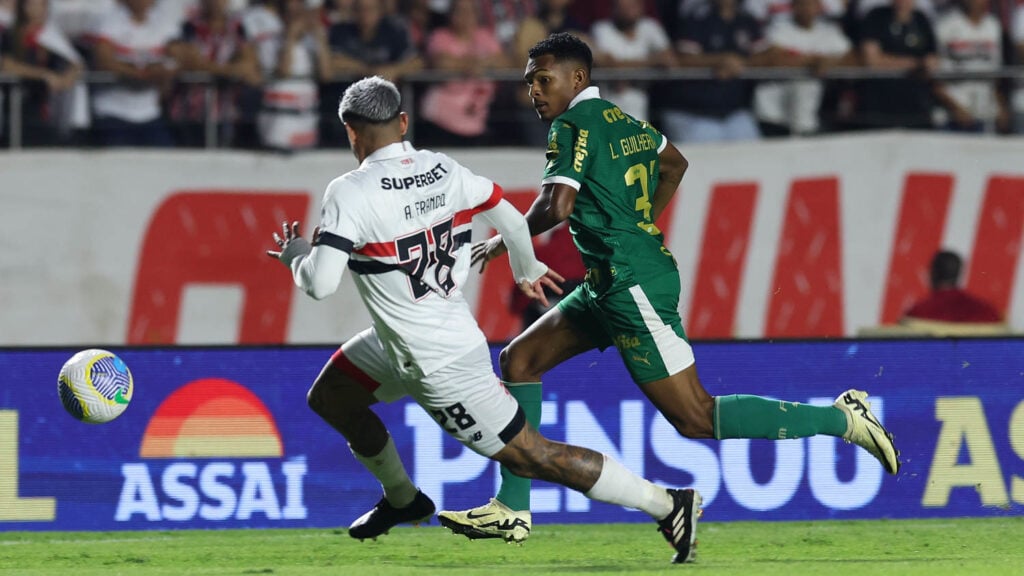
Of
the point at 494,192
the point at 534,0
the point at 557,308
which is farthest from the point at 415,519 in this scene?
the point at 534,0

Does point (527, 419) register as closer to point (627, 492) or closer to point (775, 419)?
point (627, 492)

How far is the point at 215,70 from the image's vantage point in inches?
490

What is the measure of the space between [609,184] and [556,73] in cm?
55

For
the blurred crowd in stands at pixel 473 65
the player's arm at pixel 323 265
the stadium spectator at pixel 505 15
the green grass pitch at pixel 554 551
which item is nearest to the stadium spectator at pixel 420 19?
the blurred crowd in stands at pixel 473 65

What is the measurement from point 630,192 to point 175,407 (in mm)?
3260

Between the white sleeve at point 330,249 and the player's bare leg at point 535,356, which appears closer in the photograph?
the white sleeve at point 330,249

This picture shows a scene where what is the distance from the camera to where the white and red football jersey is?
664 centimetres

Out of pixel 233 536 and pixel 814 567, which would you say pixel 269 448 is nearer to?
pixel 233 536

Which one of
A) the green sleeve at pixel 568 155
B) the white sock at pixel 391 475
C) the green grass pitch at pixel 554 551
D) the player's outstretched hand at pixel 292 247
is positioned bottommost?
the green grass pitch at pixel 554 551

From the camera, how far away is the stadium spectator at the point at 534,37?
1265 cm

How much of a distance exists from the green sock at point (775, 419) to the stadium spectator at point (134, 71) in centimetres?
615

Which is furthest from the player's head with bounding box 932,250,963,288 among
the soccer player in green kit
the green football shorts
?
the green football shorts

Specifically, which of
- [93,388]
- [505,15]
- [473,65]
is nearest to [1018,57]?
[505,15]

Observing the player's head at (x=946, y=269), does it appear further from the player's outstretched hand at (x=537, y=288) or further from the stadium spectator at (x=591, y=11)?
the player's outstretched hand at (x=537, y=288)
